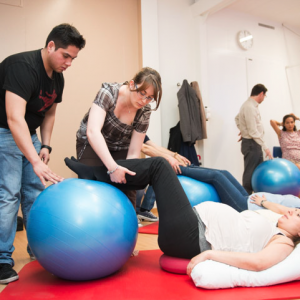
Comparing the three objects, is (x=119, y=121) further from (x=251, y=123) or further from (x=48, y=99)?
(x=251, y=123)

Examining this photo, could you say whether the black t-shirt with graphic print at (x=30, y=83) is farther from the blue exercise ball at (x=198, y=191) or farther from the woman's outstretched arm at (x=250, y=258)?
the woman's outstretched arm at (x=250, y=258)

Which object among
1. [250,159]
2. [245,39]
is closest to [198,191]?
[250,159]

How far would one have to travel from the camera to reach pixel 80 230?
1.58m

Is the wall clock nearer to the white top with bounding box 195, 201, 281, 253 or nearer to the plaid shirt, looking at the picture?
the plaid shirt

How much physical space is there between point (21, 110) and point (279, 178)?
3011 mm

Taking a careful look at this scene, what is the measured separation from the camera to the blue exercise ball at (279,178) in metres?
3.76

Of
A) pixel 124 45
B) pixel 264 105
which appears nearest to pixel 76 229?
pixel 124 45

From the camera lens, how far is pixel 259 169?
3996mm

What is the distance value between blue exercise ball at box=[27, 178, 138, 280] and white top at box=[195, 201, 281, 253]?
437 mm

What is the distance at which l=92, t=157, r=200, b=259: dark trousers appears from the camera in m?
1.68

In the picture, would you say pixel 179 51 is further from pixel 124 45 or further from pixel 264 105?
pixel 264 105

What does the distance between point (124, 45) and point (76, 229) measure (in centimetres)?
344

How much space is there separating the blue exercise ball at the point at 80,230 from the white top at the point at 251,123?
324 cm

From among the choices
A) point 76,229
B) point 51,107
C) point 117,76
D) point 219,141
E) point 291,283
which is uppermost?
point 117,76
